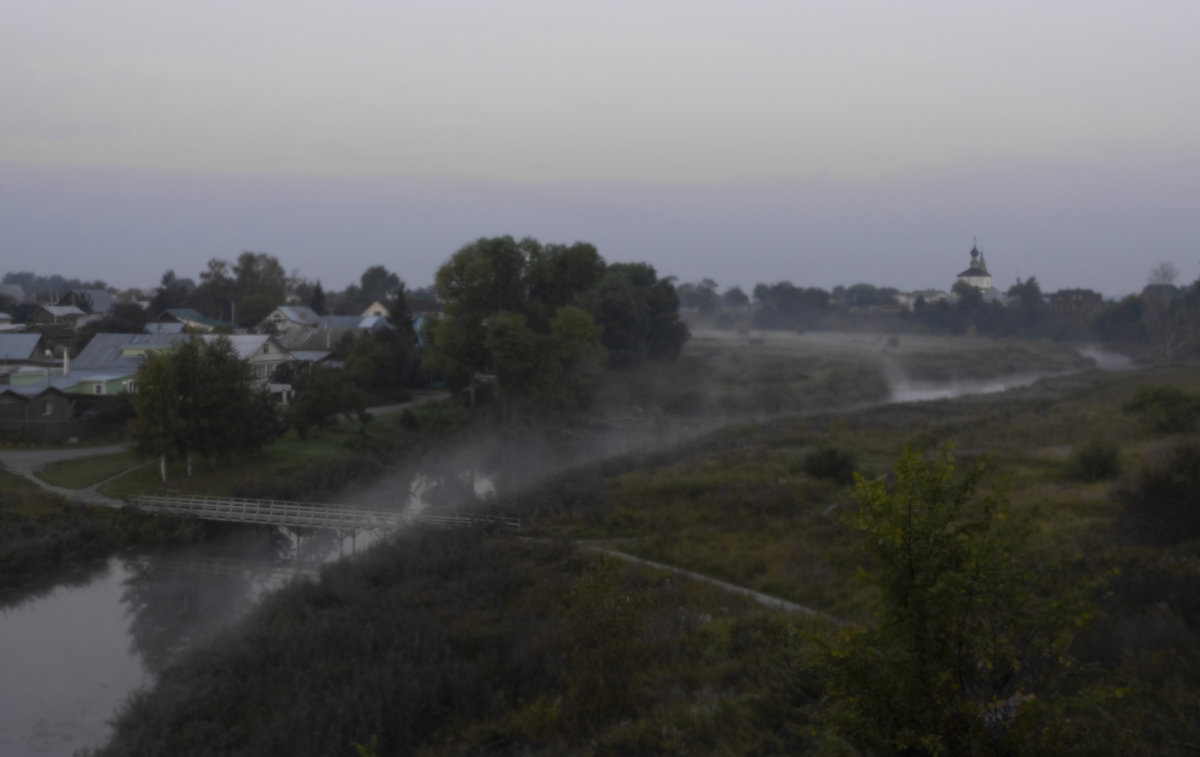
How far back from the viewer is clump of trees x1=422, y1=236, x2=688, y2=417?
37.6 meters

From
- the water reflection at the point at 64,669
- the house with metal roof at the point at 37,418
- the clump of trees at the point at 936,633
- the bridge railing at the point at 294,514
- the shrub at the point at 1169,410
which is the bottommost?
the water reflection at the point at 64,669

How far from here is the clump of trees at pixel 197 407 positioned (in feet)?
82.2

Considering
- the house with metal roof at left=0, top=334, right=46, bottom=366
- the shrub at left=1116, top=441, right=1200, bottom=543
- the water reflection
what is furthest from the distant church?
the house with metal roof at left=0, top=334, right=46, bottom=366

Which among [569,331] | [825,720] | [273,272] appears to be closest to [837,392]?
[569,331]

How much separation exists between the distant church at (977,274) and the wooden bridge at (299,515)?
569 inches

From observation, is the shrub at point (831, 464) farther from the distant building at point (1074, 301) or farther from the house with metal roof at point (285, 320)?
the house with metal roof at point (285, 320)

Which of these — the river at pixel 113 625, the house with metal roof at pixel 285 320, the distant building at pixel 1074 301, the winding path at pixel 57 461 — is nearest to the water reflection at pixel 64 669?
the river at pixel 113 625

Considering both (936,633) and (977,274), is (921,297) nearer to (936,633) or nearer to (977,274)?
(977,274)

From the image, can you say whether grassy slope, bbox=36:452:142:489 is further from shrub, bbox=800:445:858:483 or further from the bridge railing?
shrub, bbox=800:445:858:483

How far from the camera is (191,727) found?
12.0m

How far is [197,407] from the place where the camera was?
1032 inches

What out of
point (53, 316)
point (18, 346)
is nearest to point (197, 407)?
point (18, 346)

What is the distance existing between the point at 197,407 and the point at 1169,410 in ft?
102

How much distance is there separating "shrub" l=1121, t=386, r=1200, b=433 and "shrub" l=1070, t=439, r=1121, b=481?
6.68 m
